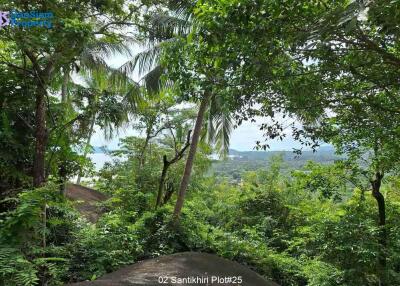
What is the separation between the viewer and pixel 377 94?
502cm

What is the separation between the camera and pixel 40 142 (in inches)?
260

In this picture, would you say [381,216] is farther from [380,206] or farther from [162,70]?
[162,70]

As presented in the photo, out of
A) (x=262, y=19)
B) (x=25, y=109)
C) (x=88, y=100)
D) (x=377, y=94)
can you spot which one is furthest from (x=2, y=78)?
(x=377, y=94)

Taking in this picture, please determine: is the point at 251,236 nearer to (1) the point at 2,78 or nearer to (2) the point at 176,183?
(2) the point at 176,183

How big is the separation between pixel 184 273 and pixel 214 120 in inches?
313

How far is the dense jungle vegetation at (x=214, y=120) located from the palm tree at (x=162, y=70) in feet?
0.16

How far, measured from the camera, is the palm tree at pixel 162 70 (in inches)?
380

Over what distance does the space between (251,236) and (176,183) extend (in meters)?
4.43

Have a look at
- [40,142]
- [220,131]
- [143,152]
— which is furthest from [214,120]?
[40,142]

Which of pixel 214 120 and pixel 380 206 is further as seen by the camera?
pixel 214 120

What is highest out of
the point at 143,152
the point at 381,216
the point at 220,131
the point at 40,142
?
the point at 220,131

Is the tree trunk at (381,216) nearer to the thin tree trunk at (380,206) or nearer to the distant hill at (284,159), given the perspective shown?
the thin tree trunk at (380,206)

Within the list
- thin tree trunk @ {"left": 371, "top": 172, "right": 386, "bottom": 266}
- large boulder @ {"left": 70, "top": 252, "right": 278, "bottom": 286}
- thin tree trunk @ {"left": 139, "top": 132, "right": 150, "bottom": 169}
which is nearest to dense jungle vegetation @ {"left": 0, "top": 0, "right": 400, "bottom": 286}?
thin tree trunk @ {"left": 371, "top": 172, "right": 386, "bottom": 266}

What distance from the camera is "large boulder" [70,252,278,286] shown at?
5.45 meters
